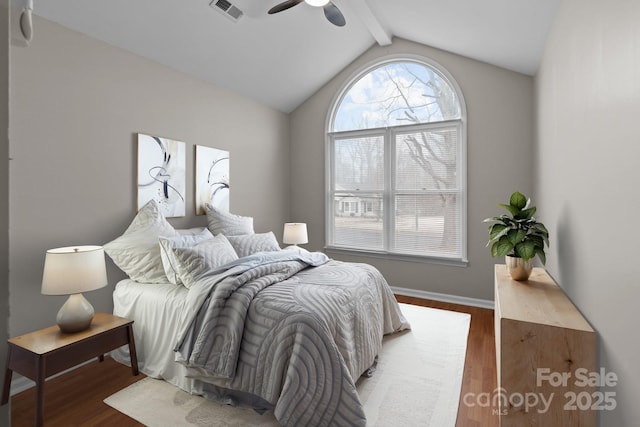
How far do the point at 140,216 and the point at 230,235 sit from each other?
0.91 m

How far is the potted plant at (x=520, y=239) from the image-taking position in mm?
2248

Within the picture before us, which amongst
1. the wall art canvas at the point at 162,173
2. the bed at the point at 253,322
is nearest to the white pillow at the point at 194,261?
the bed at the point at 253,322

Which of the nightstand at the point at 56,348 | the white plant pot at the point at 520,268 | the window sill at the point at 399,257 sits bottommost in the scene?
the nightstand at the point at 56,348

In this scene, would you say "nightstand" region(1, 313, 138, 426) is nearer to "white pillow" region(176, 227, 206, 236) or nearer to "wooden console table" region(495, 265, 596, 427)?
"white pillow" region(176, 227, 206, 236)

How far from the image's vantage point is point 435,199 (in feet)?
14.0

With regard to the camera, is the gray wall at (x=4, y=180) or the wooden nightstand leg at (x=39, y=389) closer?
the gray wall at (x=4, y=180)

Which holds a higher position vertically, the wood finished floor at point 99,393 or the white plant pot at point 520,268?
the white plant pot at point 520,268

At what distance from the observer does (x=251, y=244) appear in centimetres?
334

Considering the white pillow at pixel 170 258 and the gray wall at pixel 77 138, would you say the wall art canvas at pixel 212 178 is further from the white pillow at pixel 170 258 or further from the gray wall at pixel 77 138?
the white pillow at pixel 170 258

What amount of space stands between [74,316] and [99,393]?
0.57 meters

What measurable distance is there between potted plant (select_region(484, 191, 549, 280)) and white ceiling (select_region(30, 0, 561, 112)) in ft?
4.96

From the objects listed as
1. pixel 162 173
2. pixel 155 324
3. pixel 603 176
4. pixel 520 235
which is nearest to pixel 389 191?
pixel 520 235

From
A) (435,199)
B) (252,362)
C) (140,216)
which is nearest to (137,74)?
(140,216)

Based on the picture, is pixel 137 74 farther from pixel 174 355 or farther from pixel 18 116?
pixel 174 355
